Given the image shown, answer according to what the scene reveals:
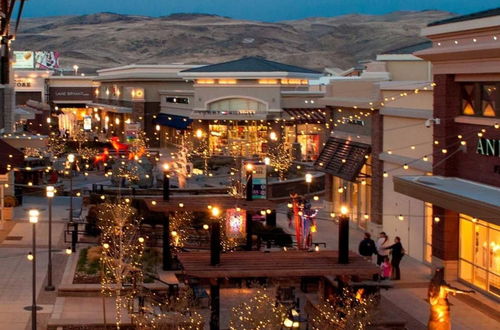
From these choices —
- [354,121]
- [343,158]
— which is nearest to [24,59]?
[343,158]

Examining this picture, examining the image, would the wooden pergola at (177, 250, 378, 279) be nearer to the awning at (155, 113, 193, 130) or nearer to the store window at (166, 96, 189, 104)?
the awning at (155, 113, 193, 130)

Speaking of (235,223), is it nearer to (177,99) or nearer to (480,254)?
(480,254)

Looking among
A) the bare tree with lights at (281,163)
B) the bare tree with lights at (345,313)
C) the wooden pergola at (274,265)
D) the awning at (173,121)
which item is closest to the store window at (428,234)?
the wooden pergola at (274,265)

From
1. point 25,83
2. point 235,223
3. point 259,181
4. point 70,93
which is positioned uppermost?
point 25,83

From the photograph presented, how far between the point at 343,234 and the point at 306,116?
47915 millimetres

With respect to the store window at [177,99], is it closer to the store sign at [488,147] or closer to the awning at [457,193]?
the awning at [457,193]

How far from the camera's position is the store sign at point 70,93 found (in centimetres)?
11512

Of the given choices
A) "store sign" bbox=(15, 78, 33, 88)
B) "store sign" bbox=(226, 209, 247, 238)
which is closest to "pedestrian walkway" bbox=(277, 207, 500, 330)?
"store sign" bbox=(226, 209, 247, 238)

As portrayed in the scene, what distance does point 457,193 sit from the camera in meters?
24.9

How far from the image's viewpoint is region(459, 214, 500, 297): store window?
25.5 m

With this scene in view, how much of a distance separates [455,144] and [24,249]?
1550 centimetres

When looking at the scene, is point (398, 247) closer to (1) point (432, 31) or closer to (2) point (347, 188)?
(1) point (432, 31)

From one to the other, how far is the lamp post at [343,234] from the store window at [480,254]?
6307 mm

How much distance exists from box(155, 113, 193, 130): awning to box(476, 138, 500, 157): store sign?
159 ft
